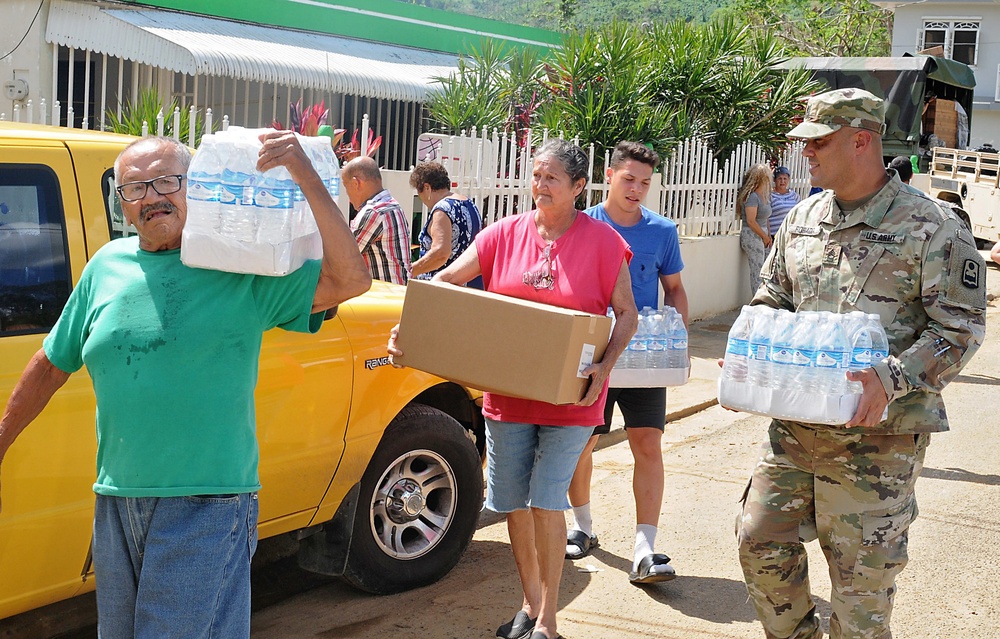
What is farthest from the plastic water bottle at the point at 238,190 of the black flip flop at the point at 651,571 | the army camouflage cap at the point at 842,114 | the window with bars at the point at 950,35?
the window with bars at the point at 950,35

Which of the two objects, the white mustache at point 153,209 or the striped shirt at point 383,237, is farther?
the striped shirt at point 383,237

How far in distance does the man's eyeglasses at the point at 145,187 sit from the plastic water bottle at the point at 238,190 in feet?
0.70

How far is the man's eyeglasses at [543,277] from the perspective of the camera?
167 inches

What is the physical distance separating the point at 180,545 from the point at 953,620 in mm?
3630

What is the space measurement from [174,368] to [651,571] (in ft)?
9.75

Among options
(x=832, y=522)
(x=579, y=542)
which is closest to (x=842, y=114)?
(x=832, y=522)

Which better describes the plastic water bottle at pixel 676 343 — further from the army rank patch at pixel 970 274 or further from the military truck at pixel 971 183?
the military truck at pixel 971 183

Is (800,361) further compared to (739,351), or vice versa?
(739,351)

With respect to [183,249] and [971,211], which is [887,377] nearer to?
[183,249]

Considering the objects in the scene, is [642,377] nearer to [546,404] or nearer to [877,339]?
[546,404]

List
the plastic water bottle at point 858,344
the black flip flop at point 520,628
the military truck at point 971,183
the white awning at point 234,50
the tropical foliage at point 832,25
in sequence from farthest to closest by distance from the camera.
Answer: the tropical foliage at point 832,25 → the military truck at point 971,183 → the white awning at point 234,50 → the black flip flop at point 520,628 → the plastic water bottle at point 858,344

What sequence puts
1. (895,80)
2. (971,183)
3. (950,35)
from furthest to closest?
(950,35), (971,183), (895,80)

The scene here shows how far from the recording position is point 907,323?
3521mm

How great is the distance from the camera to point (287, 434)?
13.6ft
